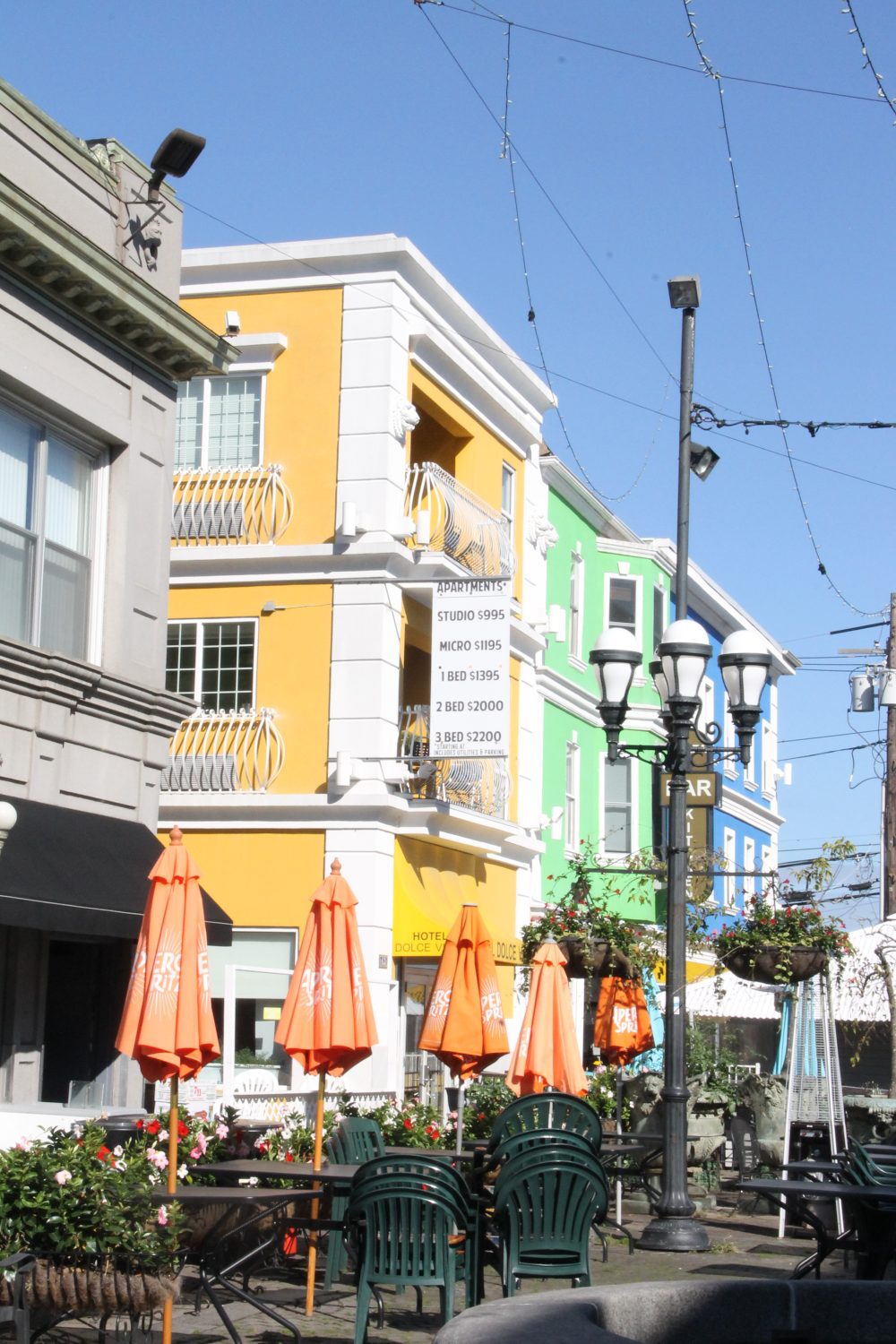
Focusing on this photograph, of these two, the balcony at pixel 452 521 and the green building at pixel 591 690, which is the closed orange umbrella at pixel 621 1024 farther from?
the green building at pixel 591 690

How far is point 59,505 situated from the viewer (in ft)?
48.2

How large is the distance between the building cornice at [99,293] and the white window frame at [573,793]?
45.5 ft

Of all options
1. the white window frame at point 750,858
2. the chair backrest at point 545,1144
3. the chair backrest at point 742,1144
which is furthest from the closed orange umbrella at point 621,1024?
the white window frame at point 750,858

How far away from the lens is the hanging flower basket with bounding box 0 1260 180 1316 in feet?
25.8

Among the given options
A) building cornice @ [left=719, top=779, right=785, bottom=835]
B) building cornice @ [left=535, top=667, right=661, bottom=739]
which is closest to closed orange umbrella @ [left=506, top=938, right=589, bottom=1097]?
building cornice @ [left=535, top=667, right=661, bottom=739]

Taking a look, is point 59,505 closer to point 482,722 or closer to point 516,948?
point 482,722

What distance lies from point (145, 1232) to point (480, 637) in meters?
12.3

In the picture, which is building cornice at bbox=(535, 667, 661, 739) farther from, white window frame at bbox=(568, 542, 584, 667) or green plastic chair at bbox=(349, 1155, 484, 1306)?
green plastic chair at bbox=(349, 1155, 484, 1306)

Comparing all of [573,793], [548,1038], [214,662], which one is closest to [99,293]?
[548,1038]

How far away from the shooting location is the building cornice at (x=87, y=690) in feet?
43.7

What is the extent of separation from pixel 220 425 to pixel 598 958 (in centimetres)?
855

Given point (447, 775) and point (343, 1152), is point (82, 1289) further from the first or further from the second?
point (447, 775)

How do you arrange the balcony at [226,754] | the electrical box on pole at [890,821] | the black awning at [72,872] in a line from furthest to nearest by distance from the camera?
1. the electrical box on pole at [890,821]
2. the balcony at [226,754]
3. the black awning at [72,872]

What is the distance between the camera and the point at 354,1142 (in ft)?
39.4
